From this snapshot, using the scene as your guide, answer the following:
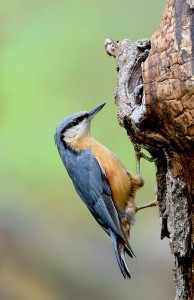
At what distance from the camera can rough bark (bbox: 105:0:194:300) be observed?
303 centimetres

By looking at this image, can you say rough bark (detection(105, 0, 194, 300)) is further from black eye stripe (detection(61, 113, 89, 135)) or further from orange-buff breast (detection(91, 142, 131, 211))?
black eye stripe (detection(61, 113, 89, 135))

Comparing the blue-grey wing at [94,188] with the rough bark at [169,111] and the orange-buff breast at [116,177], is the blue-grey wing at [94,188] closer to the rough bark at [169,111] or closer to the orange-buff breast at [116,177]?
the orange-buff breast at [116,177]

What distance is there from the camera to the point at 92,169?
14.5 ft

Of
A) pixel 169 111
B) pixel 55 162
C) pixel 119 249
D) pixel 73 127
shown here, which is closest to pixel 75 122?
pixel 73 127

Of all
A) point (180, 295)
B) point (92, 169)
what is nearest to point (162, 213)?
point (180, 295)

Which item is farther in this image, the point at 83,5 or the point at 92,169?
the point at 83,5

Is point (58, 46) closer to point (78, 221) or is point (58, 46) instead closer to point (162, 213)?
Result: point (78, 221)

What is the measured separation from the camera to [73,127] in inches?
181

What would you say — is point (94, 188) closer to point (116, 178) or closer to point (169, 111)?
point (116, 178)

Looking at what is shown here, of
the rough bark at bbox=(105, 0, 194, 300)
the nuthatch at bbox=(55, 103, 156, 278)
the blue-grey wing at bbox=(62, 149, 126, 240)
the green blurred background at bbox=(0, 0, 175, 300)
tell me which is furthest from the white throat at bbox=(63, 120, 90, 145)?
the green blurred background at bbox=(0, 0, 175, 300)

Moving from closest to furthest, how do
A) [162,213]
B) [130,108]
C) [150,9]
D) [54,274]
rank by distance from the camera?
[130,108], [162,213], [150,9], [54,274]

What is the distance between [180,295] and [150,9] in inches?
118

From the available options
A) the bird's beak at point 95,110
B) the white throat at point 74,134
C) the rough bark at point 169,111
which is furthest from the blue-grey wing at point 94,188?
the rough bark at point 169,111

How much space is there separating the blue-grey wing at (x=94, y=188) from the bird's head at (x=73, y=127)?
0.43ft
